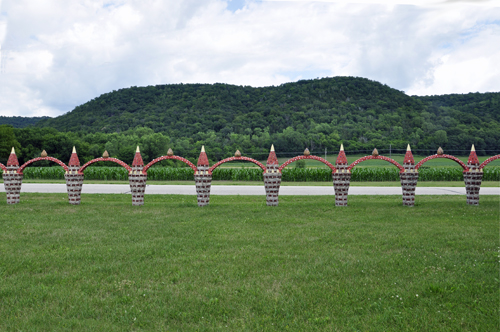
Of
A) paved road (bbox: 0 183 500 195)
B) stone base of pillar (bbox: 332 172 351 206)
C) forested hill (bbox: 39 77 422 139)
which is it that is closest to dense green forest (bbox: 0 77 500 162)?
forested hill (bbox: 39 77 422 139)

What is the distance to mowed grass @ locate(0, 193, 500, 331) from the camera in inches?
197

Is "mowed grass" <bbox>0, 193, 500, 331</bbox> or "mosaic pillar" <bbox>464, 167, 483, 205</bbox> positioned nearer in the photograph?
"mowed grass" <bbox>0, 193, 500, 331</bbox>

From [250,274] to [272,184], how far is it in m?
8.69

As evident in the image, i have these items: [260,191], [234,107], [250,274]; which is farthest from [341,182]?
[234,107]

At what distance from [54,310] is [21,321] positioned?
43 centimetres

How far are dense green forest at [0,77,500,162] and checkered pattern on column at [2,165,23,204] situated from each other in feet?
79.4

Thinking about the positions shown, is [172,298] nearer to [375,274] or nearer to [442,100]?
[375,274]

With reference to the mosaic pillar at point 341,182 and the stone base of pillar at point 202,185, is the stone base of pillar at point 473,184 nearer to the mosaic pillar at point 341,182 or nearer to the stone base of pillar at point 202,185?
the mosaic pillar at point 341,182

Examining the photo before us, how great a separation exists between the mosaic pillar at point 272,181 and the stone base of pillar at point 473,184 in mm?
8227

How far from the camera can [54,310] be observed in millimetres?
5281

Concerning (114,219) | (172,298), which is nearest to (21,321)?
(172,298)

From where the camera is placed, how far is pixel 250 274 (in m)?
6.73

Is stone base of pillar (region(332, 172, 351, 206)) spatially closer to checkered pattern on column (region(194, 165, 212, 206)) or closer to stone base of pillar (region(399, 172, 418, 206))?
stone base of pillar (region(399, 172, 418, 206))

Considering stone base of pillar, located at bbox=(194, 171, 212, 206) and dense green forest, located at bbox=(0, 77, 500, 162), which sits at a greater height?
dense green forest, located at bbox=(0, 77, 500, 162)
